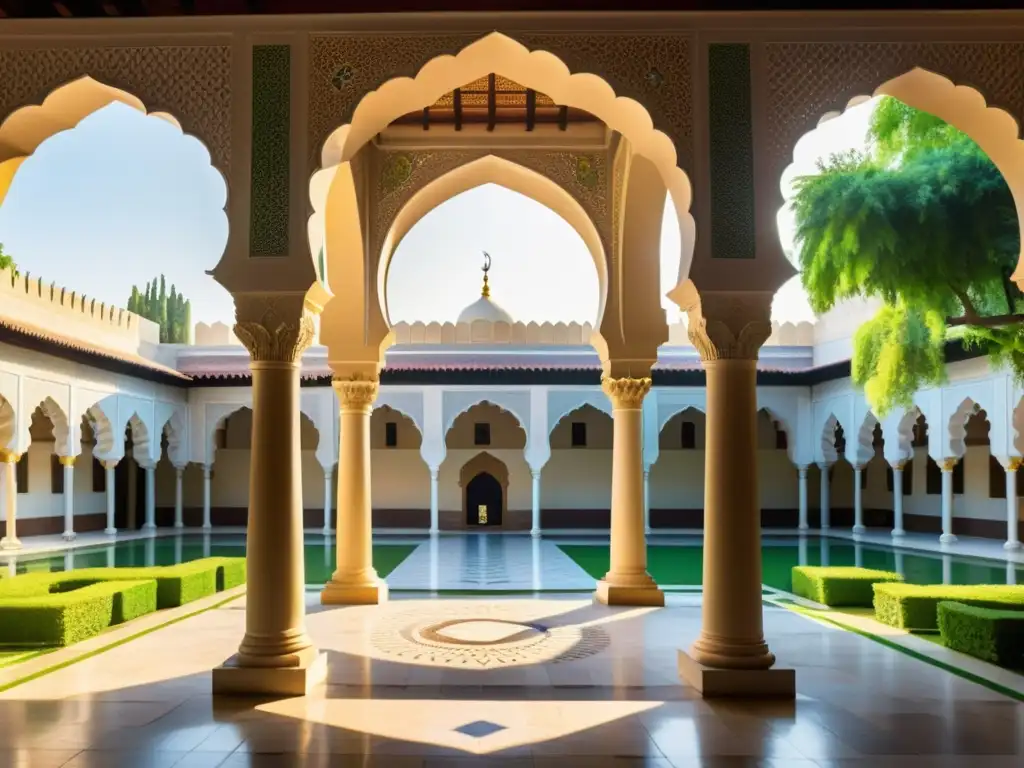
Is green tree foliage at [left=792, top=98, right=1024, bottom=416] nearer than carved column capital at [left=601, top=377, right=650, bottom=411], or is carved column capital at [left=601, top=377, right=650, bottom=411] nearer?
green tree foliage at [left=792, top=98, right=1024, bottom=416]

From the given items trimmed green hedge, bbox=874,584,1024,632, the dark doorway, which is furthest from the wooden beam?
the dark doorway

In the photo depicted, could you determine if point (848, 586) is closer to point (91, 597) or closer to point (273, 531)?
point (273, 531)

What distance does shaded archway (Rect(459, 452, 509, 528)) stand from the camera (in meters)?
27.7

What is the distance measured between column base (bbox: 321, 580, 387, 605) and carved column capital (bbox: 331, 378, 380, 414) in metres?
2.08

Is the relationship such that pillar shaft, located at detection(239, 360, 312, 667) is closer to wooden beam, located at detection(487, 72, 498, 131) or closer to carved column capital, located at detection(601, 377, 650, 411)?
wooden beam, located at detection(487, 72, 498, 131)

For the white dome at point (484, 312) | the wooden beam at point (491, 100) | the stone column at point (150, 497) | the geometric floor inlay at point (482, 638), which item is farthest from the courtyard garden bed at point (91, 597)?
the white dome at point (484, 312)

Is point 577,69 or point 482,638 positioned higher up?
point 577,69

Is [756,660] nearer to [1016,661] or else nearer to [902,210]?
[1016,661]

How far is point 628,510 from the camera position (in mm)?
10906

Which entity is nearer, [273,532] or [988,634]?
[273,532]

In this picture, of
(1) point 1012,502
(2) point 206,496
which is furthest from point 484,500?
(1) point 1012,502

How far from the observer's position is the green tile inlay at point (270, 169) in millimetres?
6523

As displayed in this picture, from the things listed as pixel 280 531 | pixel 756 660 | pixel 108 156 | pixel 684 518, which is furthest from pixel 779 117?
pixel 108 156

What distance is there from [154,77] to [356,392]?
5.25 m
